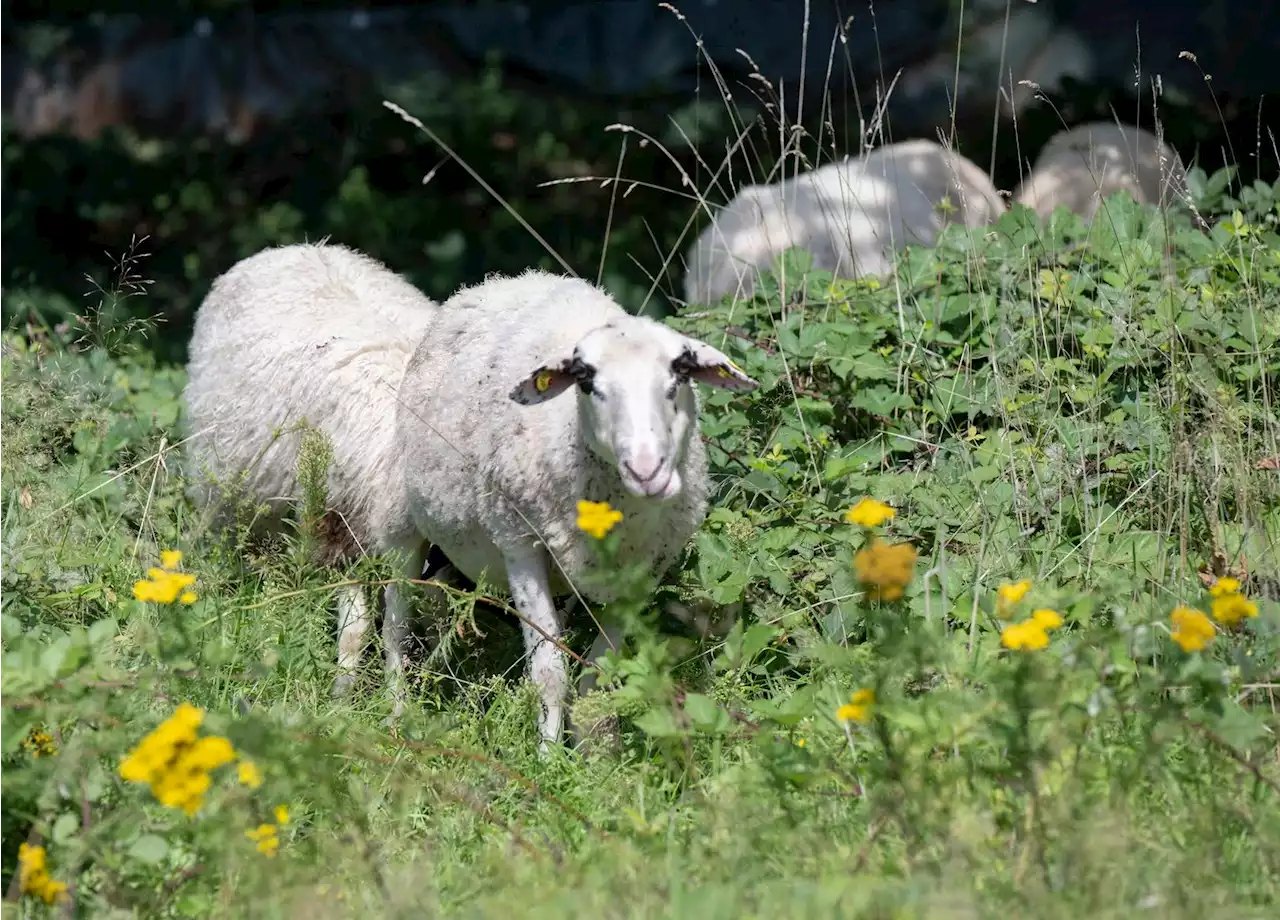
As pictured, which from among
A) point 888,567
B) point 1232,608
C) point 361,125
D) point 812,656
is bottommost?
point 361,125

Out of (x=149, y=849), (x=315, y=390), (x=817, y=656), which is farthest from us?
(x=315, y=390)

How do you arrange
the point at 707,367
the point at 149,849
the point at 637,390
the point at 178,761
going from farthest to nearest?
the point at 707,367 < the point at 637,390 < the point at 149,849 < the point at 178,761

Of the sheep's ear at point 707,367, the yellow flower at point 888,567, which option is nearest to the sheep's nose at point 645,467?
the sheep's ear at point 707,367

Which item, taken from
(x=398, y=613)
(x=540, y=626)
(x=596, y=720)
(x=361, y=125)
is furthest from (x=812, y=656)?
(x=361, y=125)

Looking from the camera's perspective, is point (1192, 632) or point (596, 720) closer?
point (1192, 632)

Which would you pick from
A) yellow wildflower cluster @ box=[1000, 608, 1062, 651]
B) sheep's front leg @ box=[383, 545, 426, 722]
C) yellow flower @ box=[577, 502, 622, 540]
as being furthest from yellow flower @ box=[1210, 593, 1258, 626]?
sheep's front leg @ box=[383, 545, 426, 722]

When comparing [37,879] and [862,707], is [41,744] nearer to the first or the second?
[37,879]

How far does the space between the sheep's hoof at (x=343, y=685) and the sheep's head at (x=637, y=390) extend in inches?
33.0

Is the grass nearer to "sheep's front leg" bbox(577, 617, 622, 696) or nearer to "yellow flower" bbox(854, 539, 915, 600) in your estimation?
"yellow flower" bbox(854, 539, 915, 600)

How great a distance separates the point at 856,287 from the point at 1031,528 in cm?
124

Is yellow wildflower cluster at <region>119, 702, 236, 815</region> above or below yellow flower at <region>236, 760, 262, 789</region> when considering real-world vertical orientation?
above

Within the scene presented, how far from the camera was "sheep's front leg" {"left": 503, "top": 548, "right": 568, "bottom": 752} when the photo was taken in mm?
3543

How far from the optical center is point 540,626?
361 centimetres

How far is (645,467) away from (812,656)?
1.97 feet
